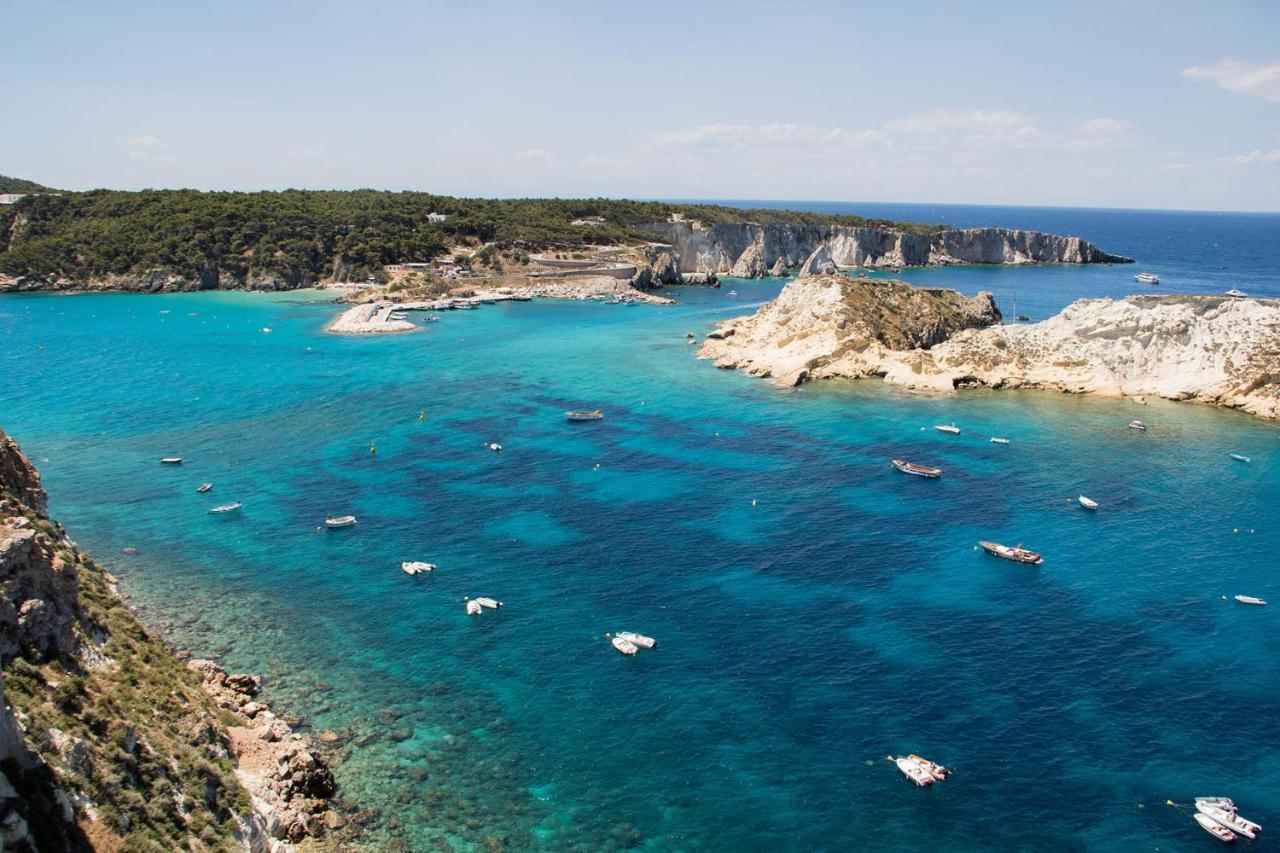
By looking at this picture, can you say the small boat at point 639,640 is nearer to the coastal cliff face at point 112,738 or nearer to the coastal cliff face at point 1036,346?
the coastal cliff face at point 112,738

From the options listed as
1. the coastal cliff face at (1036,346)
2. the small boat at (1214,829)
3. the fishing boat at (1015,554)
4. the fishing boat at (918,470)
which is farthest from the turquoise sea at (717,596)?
the coastal cliff face at (1036,346)

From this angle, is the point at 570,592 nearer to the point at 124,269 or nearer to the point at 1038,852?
the point at 1038,852

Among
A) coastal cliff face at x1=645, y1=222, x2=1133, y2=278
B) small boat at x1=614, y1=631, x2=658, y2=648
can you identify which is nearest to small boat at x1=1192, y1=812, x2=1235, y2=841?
small boat at x1=614, y1=631, x2=658, y2=648

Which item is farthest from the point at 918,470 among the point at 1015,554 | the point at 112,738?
the point at 112,738

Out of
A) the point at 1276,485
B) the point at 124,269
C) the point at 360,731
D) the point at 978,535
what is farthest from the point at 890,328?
the point at 124,269

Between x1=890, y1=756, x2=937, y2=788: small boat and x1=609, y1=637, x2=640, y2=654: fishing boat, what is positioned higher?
x1=609, y1=637, x2=640, y2=654: fishing boat

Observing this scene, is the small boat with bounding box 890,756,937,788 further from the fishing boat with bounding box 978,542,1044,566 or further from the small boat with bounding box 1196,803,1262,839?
the fishing boat with bounding box 978,542,1044,566
